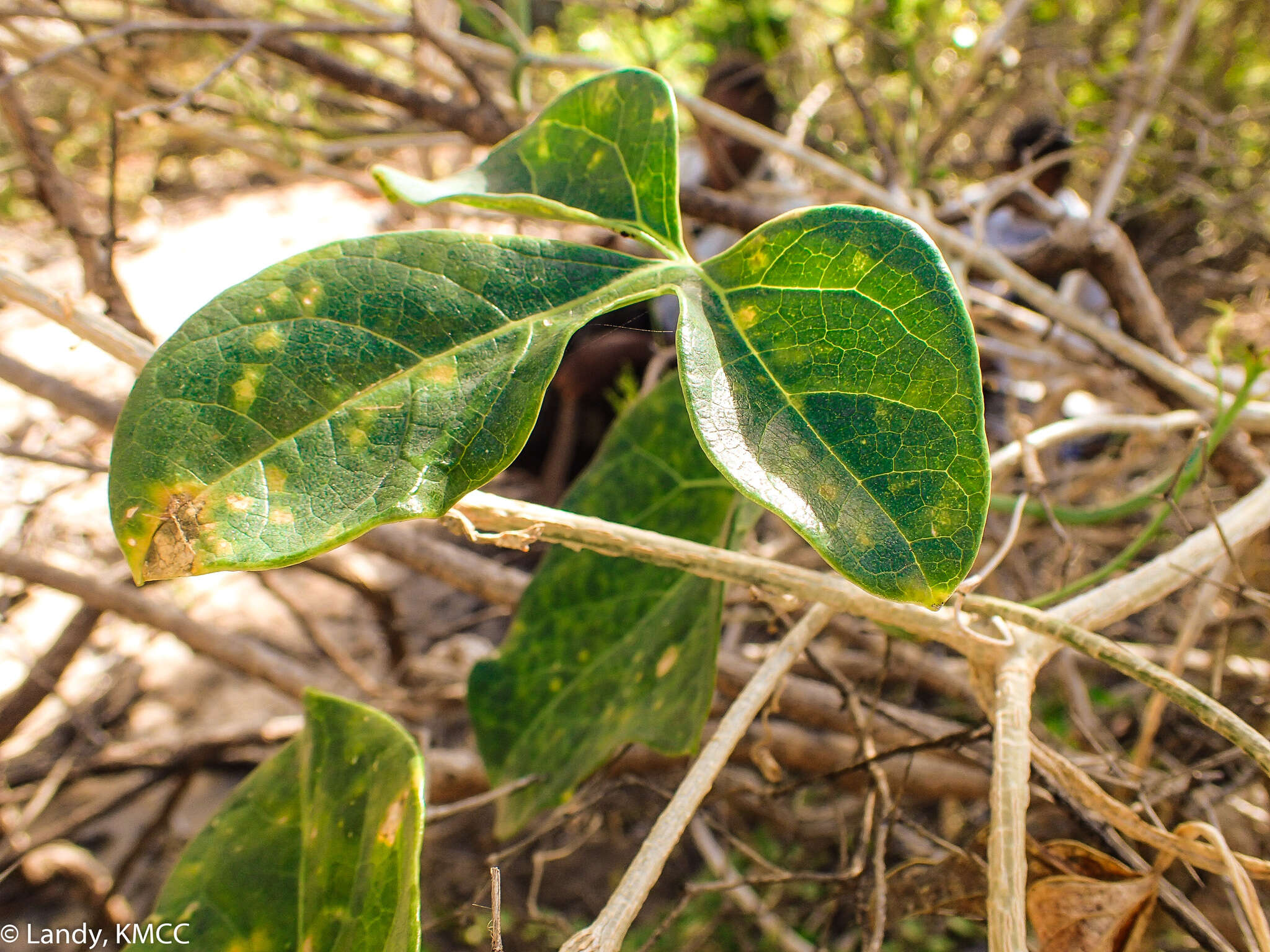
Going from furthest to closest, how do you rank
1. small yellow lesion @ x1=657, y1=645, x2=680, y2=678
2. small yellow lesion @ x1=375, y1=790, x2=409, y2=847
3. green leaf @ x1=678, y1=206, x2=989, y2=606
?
small yellow lesion @ x1=657, y1=645, x2=680, y2=678 → small yellow lesion @ x1=375, y1=790, x2=409, y2=847 → green leaf @ x1=678, y1=206, x2=989, y2=606

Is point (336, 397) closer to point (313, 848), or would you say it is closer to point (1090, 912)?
point (313, 848)

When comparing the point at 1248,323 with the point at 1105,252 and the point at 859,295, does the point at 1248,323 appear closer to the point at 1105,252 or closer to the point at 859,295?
the point at 1105,252

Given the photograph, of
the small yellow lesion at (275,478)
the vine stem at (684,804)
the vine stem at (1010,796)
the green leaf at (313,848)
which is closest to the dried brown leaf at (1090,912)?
the vine stem at (1010,796)

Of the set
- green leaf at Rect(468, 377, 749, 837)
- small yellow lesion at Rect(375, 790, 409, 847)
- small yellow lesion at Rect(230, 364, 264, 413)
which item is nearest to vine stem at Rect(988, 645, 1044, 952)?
green leaf at Rect(468, 377, 749, 837)

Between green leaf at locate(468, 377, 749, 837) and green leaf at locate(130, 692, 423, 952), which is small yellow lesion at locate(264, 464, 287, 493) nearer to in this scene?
green leaf at locate(130, 692, 423, 952)

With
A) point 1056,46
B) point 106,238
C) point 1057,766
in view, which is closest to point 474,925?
point 1057,766

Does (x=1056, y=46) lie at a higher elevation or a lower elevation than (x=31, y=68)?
lower
